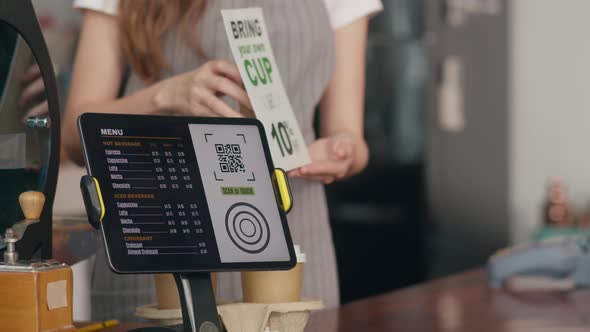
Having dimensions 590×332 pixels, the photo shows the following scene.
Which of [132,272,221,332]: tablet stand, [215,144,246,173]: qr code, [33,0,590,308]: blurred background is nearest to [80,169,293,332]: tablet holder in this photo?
[132,272,221,332]: tablet stand

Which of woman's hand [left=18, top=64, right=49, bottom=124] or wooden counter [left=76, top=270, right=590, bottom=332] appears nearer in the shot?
woman's hand [left=18, top=64, right=49, bottom=124]

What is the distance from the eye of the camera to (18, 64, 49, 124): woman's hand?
1145mm

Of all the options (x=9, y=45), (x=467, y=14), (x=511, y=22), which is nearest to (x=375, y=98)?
(x=467, y=14)

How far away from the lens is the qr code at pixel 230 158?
1026 millimetres

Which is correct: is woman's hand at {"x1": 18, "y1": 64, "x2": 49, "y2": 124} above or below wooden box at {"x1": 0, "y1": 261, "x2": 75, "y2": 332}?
above

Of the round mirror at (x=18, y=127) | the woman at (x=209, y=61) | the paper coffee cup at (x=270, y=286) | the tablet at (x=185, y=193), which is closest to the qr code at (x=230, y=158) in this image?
the tablet at (x=185, y=193)

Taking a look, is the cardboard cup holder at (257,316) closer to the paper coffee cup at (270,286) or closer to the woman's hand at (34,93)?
the paper coffee cup at (270,286)

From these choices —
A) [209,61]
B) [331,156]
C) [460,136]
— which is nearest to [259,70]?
[209,61]

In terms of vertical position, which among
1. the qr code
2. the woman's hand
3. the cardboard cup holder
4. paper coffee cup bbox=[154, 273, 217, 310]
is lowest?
the cardboard cup holder

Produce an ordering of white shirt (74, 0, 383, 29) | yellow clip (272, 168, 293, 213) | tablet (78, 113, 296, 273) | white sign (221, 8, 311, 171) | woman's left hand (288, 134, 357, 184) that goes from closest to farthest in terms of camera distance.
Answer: tablet (78, 113, 296, 273) < yellow clip (272, 168, 293, 213) < white sign (221, 8, 311, 171) < woman's left hand (288, 134, 357, 184) < white shirt (74, 0, 383, 29)

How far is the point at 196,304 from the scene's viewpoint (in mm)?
951

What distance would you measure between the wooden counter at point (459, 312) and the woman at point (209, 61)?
0.39 feet

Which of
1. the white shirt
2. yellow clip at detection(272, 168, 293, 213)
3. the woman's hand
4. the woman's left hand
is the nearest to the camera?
yellow clip at detection(272, 168, 293, 213)

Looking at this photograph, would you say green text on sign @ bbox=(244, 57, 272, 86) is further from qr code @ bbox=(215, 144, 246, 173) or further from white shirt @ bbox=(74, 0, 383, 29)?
white shirt @ bbox=(74, 0, 383, 29)
